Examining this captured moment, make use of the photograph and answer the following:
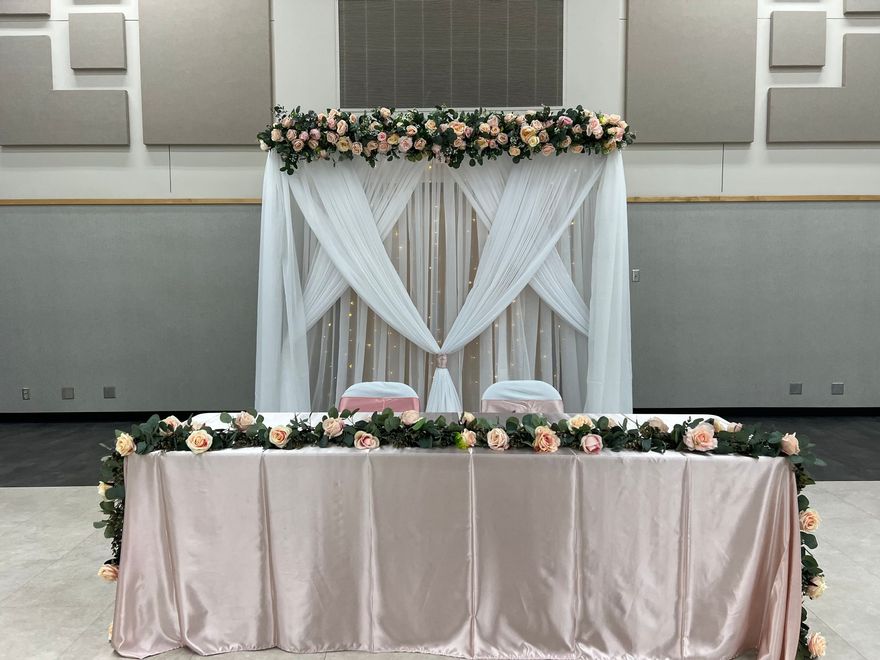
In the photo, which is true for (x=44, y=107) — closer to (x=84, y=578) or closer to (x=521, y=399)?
(x=84, y=578)

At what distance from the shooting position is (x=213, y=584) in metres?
2.23

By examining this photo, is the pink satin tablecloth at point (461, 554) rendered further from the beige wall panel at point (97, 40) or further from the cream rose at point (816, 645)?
the beige wall panel at point (97, 40)

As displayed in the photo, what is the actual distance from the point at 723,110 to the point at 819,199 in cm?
124

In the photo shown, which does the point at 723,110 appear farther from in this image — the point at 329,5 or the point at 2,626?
the point at 2,626

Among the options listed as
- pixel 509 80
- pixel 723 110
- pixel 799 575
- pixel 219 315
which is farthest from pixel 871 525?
pixel 219 315

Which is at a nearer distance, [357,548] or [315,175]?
[357,548]

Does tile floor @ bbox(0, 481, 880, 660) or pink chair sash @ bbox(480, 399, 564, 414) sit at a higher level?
pink chair sash @ bbox(480, 399, 564, 414)

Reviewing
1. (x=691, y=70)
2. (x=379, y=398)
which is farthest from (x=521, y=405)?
(x=691, y=70)

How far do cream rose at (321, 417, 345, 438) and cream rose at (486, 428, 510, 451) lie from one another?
1.74 feet

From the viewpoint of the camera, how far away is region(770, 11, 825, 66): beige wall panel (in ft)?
18.6

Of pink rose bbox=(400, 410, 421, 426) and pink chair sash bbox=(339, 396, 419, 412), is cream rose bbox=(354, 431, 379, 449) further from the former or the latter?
pink chair sash bbox=(339, 396, 419, 412)

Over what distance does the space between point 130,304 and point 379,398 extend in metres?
3.71


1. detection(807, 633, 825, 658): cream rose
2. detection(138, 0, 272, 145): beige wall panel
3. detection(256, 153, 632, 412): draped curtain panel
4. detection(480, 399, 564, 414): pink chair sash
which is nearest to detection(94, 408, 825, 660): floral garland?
detection(807, 633, 825, 658): cream rose

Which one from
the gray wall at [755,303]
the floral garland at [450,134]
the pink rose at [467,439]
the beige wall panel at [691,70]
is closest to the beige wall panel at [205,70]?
the floral garland at [450,134]
